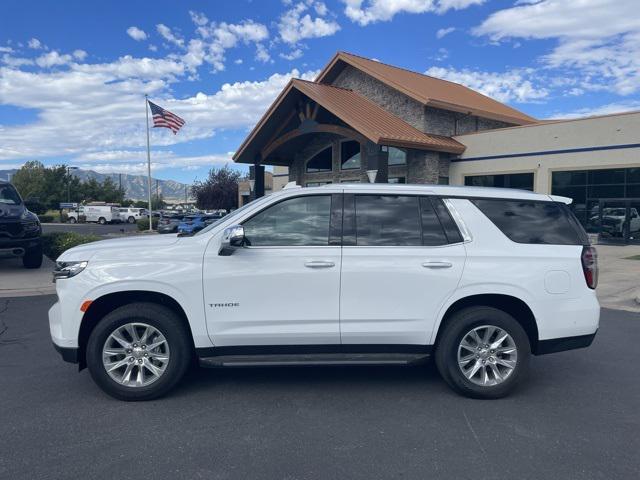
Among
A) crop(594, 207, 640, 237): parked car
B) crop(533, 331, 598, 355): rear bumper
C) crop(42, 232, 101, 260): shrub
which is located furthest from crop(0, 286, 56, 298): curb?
crop(594, 207, 640, 237): parked car

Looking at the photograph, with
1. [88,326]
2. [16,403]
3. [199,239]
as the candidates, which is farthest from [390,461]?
[16,403]

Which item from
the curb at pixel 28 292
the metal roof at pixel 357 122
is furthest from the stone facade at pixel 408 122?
the curb at pixel 28 292

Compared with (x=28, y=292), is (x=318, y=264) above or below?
above

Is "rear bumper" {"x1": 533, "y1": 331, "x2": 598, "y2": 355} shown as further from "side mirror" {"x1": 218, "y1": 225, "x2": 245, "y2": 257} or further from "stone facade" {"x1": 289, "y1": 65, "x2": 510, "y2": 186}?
"stone facade" {"x1": 289, "y1": 65, "x2": 510, "y2": 186}

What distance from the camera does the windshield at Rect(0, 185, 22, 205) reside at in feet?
38.5

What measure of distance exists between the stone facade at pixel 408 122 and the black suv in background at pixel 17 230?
14.2 metres

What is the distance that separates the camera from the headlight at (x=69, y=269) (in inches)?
168

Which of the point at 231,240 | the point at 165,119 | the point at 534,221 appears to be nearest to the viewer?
the point at 231,240

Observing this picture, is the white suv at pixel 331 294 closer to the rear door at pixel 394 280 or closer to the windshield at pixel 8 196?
the rear door at pixel 394 280

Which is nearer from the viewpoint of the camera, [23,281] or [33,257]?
[23,281]

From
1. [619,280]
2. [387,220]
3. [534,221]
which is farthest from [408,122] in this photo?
[387,220]

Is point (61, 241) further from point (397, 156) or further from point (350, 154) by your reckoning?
point (350, 154)

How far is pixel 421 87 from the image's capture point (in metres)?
23.2

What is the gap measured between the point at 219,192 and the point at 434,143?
3859 cm
